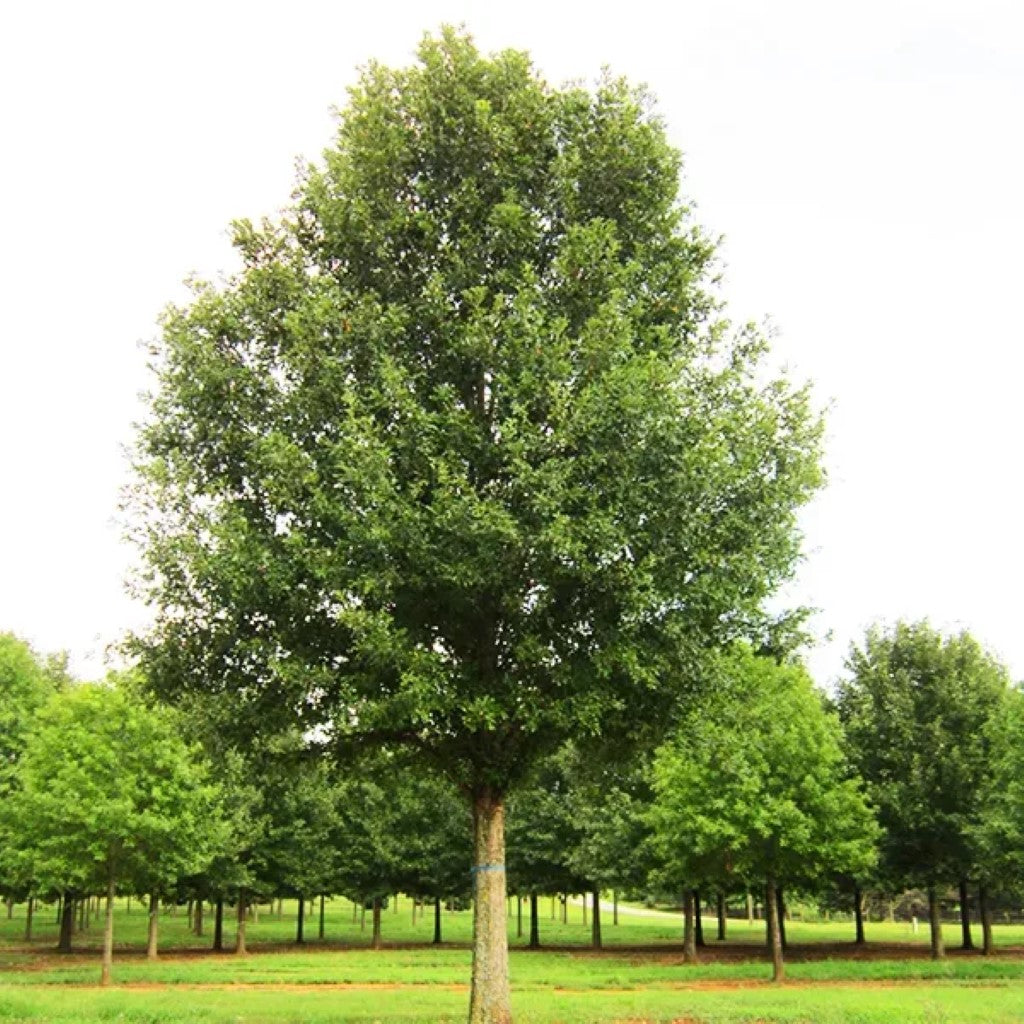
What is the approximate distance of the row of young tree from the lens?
25.7 meters

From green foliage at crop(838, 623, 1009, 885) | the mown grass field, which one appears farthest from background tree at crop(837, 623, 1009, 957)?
the mown grass field

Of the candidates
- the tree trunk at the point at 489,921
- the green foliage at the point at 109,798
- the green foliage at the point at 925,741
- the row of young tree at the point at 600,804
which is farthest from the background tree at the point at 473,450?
the green foliage at the point at 925,741

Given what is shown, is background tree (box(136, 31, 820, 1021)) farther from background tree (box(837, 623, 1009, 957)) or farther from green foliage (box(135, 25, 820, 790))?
background tree (box(837, 623, 1009, 957))

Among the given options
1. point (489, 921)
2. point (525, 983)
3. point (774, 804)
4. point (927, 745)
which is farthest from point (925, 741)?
point (489, 921)

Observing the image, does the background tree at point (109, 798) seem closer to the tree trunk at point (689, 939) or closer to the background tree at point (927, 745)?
the tree trunk at point (689, 939)

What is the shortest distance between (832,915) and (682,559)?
308ft

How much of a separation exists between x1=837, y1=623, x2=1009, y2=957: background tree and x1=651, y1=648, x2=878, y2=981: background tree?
8.54 metres

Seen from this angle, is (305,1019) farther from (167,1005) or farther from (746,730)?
(746,730)

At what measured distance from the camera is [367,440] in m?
12.6

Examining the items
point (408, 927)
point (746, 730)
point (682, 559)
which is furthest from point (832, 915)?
point (682, 559)

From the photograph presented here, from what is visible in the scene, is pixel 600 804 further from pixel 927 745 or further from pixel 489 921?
pixel 489 921

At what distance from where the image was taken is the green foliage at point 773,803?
1067 inches

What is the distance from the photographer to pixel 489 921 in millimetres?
14070

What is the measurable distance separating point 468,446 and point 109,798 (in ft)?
69.6
